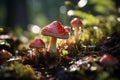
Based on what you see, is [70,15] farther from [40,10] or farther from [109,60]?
[40,10]

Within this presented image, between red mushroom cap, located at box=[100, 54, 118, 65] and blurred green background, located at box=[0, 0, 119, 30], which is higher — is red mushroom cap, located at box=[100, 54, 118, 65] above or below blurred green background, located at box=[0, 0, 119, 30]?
below

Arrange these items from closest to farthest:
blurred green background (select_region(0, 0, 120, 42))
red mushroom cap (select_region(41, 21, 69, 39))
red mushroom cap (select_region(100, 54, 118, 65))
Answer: red mushroom cap (select_region(100, 54, 118, 65)) < red mushroom cap (select_region(41, 21, 69, 39)) < blurred green background (select_region(0, 0, 120, 42))

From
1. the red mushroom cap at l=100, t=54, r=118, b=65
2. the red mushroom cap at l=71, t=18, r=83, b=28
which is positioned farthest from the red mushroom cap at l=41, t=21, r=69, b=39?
the red mushroom cap at l=100, t=54, r=118, b=65

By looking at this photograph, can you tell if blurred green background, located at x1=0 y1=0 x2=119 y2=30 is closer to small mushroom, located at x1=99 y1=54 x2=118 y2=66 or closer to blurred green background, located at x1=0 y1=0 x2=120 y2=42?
blurred green background, located at x1=0 y1=0 x2=120 y2=42

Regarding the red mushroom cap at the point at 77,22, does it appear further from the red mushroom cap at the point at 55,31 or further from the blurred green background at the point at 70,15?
the red mushroom cap at the point at 55,31

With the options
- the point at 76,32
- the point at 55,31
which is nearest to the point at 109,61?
the point at 55,31

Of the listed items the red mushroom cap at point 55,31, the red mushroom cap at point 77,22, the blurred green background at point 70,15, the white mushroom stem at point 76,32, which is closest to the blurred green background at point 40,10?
the blurred green background at point 70,15

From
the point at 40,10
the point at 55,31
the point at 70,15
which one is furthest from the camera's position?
the point at 40,10

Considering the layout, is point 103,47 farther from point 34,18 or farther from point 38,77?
point 34,18

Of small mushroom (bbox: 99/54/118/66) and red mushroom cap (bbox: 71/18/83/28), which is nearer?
small mushroom (bbox: 99/54/118/66)

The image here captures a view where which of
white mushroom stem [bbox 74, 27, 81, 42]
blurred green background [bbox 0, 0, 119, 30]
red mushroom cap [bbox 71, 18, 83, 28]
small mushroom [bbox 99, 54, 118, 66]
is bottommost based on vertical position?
small mushroom [bbox 99, 54, 118, 66]

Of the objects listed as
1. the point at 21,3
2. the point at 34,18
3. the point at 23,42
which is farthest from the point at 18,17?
the point at 34,18
